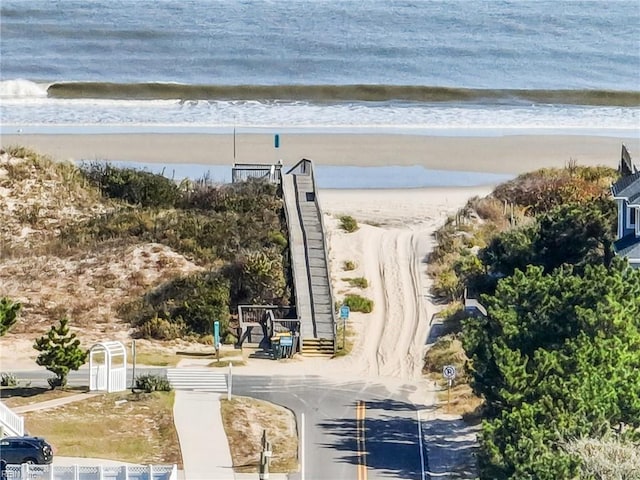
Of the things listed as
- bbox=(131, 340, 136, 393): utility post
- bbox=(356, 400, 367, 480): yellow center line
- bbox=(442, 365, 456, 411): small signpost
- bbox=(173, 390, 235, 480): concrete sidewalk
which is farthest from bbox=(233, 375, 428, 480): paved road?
bbox=(131, 340, 136, 393): utility post

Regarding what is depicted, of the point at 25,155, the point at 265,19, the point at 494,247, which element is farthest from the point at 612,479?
the point at 265,19

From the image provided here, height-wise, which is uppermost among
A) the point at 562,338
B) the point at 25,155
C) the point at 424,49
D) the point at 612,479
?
the point at 424,49

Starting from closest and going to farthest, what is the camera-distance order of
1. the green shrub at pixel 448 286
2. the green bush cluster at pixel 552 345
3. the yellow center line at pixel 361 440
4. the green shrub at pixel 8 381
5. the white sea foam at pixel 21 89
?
the green bush cluster at pixel 552 345
the yellow center line at pixel 361 440
the green shrub at pixel 8 381
the green shrub at pixel 448 286
the white sea foam at pixel 21 89

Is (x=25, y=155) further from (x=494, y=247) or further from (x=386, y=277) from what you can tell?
(x=494, y=247)

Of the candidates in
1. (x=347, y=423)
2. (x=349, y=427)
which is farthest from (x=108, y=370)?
(x=349, y=427)

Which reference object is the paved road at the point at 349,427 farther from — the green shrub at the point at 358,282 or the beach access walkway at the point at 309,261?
the green shrub at the point at 358,282

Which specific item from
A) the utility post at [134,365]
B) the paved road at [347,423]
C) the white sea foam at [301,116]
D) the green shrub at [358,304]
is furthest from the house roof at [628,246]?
the white sea foam at [301,116]
